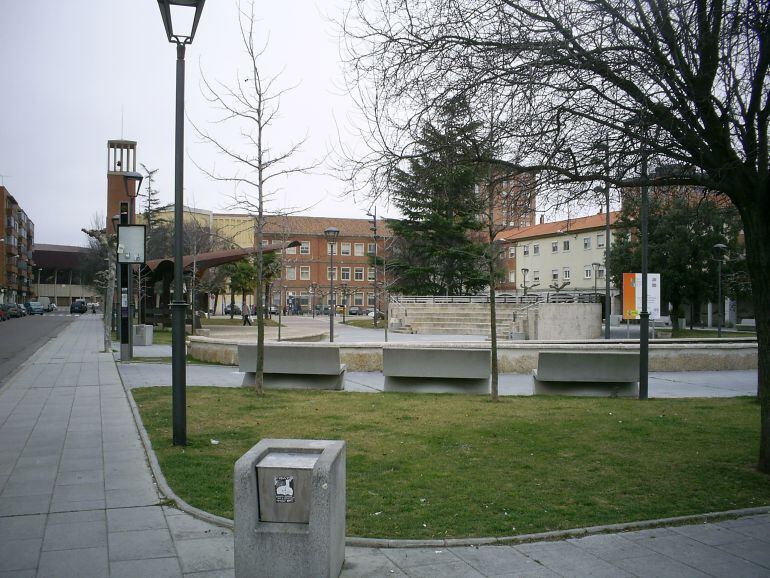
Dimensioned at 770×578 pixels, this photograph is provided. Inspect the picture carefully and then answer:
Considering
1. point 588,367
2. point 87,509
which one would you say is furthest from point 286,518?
point 588,367

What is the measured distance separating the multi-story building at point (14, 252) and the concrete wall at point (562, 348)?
80020mm

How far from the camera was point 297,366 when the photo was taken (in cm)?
1305

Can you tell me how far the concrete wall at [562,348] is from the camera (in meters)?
16.4

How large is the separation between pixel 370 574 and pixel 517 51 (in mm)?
4980

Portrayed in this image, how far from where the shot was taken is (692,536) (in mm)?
5000

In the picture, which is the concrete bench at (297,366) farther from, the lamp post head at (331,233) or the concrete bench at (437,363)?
the lamp post head at (331,233)

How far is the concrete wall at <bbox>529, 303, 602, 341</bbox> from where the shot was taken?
33.9m

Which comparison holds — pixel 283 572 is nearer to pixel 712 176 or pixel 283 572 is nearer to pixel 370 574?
pixel 370 574

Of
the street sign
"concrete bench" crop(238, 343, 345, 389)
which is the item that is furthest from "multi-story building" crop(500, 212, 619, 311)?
"concrete bench" crop(238, 343, 345, 389)

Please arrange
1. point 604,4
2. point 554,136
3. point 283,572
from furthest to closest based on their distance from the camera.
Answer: point 554,136 < point 604,4 < point 283,572

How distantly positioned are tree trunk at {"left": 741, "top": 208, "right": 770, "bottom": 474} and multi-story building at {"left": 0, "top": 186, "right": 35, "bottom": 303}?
93.3m

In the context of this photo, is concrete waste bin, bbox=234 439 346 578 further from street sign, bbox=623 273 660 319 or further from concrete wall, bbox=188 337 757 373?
street sign, bbox=623 273 660 319

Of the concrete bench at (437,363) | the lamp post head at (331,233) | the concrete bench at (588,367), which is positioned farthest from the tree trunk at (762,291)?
the lamp post head at (331,233)

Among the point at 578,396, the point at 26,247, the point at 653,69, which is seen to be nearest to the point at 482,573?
the point at 653,69
